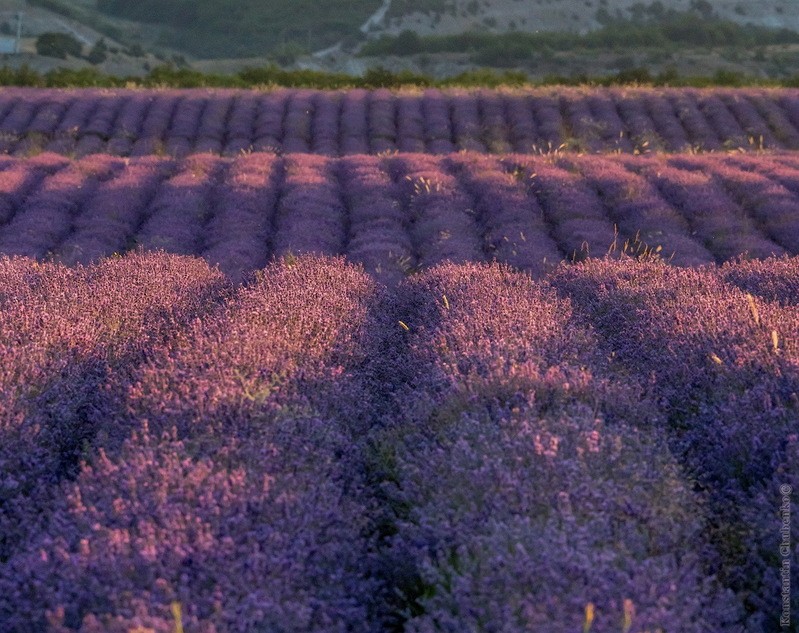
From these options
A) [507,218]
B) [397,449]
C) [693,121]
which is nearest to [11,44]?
[693,121]

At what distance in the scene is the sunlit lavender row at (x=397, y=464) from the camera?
2.34 metres

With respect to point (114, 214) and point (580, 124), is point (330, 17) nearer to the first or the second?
point (580, 124)

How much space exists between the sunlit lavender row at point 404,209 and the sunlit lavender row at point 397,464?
111 inches

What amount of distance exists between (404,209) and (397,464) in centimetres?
720

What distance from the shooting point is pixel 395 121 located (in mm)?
21578

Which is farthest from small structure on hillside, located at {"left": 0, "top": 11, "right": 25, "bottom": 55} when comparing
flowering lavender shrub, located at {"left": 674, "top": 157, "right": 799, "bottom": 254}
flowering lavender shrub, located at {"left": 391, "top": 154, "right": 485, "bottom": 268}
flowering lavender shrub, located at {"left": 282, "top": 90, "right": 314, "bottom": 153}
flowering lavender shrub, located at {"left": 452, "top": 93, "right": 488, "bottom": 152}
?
flowering lavender shrub, located at {"left": 674, "top": 157, "right": 799, "bottom": 254}

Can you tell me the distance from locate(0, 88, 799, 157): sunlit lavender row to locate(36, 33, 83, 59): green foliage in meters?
33.5

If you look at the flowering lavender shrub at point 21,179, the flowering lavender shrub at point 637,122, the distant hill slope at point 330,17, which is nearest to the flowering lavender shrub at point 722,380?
the flowering lavender shrub at point 21,179

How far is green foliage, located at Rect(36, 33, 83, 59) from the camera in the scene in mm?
53969

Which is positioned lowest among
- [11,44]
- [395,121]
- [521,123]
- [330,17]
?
[330,17]

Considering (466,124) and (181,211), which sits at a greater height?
(181,211)

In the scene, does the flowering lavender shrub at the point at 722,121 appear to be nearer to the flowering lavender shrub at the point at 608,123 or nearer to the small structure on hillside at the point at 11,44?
the flowering lavender shrub at the point at 608,123

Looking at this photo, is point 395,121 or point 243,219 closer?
point 243,219

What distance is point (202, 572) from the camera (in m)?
2.37
